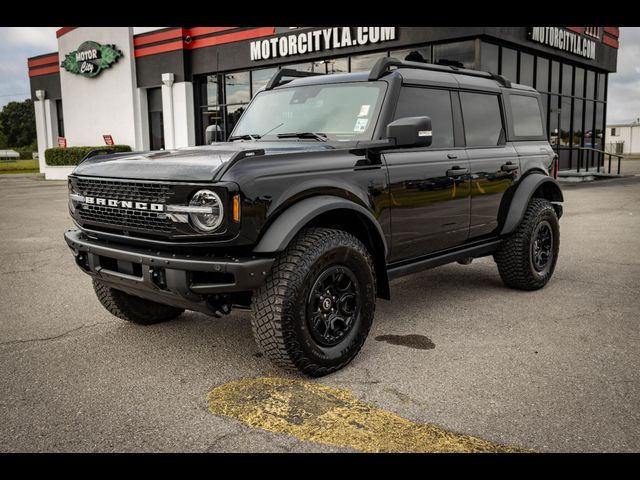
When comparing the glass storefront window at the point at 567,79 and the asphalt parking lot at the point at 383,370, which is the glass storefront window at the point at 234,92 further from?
the asphalt parking lot at the point at 383,370

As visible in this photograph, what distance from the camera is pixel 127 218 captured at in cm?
354

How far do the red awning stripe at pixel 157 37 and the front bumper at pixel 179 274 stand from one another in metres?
20.5

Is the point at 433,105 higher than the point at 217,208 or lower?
higher

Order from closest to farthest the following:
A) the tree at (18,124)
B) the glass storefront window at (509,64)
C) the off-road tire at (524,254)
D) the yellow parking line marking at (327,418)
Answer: the yellow parking line marking at (327,418)
the off-road tire at (524,254)
the glass storefront window at (509,64)
the tree at (18,124)

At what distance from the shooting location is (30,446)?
2.73 meters

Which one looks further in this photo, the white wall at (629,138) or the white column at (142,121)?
the white wall at (629,138)

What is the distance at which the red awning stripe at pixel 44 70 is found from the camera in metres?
29.1

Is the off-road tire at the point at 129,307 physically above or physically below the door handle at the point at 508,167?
below

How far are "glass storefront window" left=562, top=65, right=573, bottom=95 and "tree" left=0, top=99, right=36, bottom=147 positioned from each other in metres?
103

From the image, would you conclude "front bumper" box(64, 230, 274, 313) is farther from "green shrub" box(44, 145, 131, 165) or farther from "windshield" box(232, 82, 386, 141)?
"green shrub" box(44, 145, 131, 165)

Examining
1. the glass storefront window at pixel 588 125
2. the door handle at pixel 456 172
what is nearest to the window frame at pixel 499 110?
the door handle at pixel 456 172
